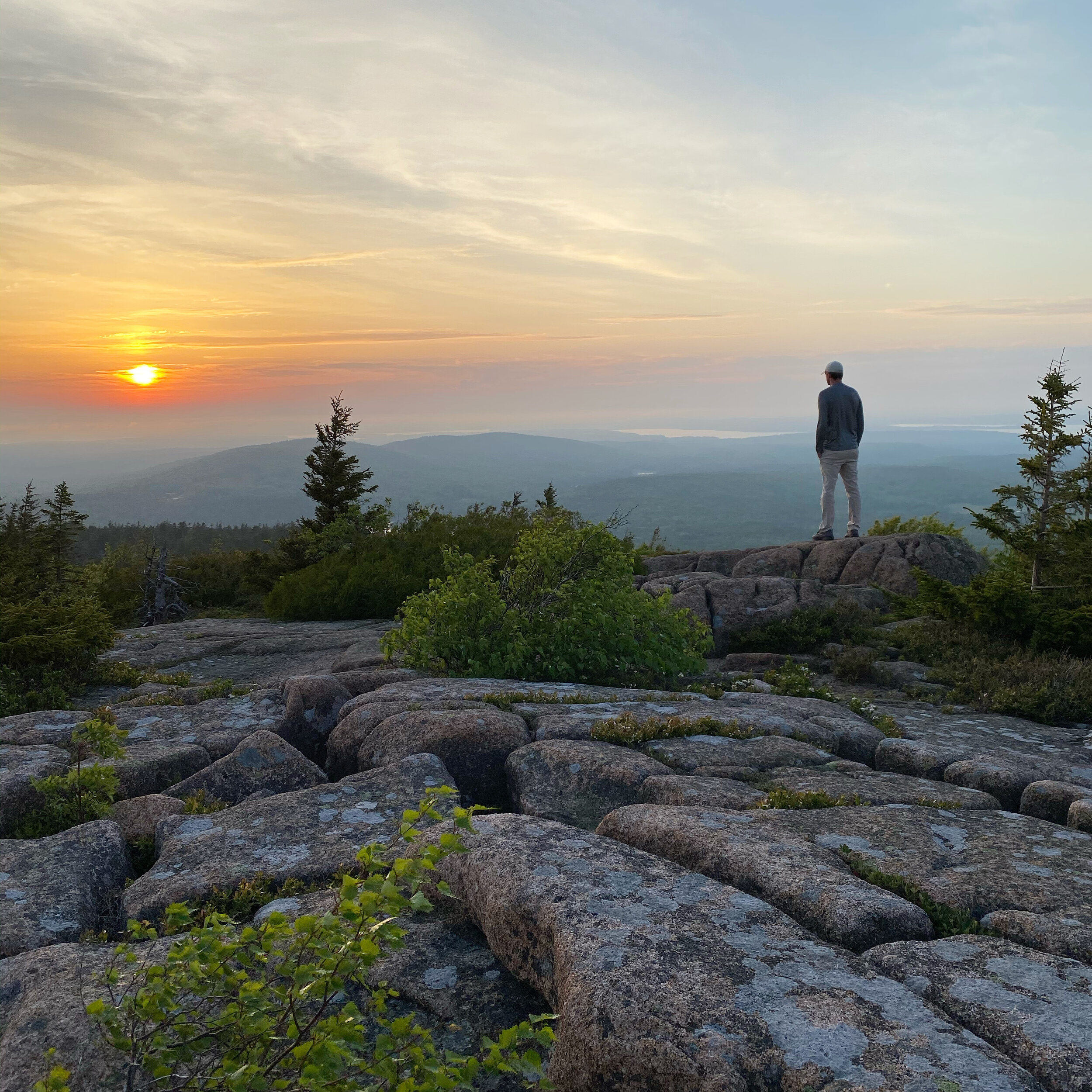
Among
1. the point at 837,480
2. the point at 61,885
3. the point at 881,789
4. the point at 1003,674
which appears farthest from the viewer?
the point at 837,480

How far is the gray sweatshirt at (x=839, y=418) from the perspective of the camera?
20.5m

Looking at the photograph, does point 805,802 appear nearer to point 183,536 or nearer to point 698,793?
point 698,793

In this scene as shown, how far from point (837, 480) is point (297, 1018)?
2121 centimetres

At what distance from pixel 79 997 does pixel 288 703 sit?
452 cm

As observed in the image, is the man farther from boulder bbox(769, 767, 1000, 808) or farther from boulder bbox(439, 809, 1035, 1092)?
boulder bbox(439, 809, 1035, 1092)

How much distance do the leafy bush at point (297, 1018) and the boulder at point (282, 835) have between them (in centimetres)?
161

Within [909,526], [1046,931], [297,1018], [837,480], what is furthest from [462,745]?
[909,526]

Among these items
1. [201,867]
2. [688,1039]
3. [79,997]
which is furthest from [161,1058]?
[201,867]

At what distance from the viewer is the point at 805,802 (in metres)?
5.32

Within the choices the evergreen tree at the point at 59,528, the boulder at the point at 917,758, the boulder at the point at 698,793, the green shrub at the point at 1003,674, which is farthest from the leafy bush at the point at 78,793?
the evergreen tree at the point at 59,528

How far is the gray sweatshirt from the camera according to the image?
20.5 m

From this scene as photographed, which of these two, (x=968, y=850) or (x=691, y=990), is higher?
(x=691, y=990)

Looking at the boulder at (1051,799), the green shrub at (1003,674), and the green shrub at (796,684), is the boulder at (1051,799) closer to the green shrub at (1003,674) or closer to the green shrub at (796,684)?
the green shrub at (796,684)

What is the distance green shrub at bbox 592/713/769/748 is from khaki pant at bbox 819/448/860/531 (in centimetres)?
→ 1464
